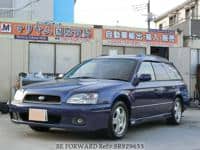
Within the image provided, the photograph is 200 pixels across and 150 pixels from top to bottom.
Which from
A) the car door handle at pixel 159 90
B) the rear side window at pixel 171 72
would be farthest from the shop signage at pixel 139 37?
the car door handle at pixel 159 90

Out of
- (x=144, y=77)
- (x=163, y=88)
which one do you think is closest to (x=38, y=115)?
(x=144, y=77)

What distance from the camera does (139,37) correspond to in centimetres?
1906

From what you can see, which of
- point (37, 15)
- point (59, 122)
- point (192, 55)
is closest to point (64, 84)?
point (59, 122)

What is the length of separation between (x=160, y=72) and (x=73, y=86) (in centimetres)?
281

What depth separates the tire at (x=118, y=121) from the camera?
8.17m

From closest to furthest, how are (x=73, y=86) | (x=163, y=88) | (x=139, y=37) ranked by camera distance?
(x=73, y=86)
(x=163, y=88)
(x=139, y=37)

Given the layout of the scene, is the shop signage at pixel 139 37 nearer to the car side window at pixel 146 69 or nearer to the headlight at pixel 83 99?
the car side window at pixel 146 69

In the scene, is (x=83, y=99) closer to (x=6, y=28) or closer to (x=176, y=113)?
(x=176, y=113)

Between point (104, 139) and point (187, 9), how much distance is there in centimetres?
3672

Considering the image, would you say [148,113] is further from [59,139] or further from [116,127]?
[59,139]

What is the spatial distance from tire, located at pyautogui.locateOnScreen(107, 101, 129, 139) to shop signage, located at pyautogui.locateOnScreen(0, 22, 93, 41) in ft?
29.8

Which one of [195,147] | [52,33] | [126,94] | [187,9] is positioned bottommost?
[195,147]

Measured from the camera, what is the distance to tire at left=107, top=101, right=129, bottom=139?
322 inches

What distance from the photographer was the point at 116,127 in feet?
27.5
